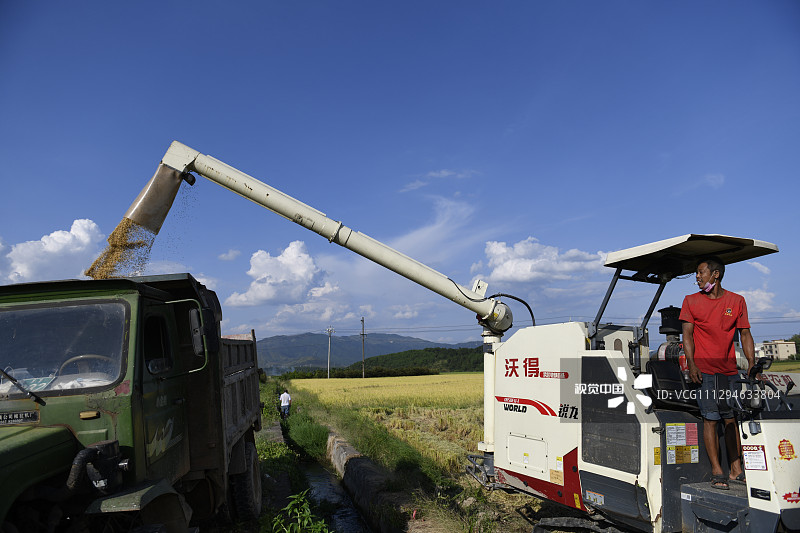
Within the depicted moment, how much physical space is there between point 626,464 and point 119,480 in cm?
395

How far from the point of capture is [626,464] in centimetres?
461

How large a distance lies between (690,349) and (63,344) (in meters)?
5.02

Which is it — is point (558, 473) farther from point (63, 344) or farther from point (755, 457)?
point (63, 344)

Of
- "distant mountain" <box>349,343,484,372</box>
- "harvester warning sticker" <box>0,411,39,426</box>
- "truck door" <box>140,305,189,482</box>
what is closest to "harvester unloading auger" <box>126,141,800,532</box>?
"truck door" <box>140,305,189,482</box>

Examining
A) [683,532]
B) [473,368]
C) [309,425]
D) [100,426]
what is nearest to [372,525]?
[683,532]

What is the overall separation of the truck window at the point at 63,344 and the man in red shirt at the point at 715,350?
4609 millimetres

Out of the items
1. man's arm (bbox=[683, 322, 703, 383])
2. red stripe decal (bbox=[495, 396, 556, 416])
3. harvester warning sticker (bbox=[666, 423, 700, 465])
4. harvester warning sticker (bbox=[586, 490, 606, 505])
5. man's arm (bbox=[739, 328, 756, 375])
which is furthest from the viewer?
red stripe decal (bbox=[495, 396, 556, 416])

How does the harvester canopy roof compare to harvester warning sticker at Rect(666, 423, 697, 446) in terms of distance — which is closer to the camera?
harvester warning sticker at Rect(666, 423, 697, 446)

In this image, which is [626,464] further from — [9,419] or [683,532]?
[9,419]

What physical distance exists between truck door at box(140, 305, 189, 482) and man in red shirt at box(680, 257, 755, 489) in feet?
14.6

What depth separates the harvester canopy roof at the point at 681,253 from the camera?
192 inches

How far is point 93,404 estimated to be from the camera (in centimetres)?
371

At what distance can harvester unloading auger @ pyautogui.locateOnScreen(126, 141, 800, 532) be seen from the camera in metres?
3.95

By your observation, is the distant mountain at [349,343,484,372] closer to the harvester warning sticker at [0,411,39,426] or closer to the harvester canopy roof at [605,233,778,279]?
the harvester canopy roof at [605,233,778,279]
